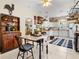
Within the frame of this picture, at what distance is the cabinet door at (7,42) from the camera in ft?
13.9

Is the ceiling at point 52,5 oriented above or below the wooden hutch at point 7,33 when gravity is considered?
above

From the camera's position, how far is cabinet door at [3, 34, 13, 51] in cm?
424

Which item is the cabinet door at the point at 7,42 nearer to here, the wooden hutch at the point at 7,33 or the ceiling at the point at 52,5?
the wooden hutch at the point at 7,33

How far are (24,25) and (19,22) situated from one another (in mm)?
715

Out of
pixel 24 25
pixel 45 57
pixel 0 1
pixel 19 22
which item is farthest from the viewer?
pixel 24 25

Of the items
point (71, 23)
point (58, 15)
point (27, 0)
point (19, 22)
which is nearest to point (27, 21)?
point (19, 22)

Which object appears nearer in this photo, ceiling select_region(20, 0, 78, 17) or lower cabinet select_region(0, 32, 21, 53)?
lower cabinet select_region(0, 32, 21, 53)

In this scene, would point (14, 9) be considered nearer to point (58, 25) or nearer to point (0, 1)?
point (0, 1)

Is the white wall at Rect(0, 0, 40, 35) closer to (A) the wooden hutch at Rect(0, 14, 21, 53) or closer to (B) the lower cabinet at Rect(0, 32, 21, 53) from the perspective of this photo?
(A) the wooden hutch at Rect(0, 14, 21, 53)

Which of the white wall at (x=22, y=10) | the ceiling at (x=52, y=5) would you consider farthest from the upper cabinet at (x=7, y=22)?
the ceiling at (x=52, y=5)

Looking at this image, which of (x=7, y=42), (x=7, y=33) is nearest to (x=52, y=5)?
(x=7, y=33)

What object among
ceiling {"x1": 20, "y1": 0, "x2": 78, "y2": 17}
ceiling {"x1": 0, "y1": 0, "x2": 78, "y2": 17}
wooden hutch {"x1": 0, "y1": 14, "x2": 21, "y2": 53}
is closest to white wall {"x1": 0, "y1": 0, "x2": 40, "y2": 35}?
ceiling {"x1": 0, "y1": 0, "x2": 78, "y2": 17}

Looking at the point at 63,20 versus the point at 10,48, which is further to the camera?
the point at 63,20

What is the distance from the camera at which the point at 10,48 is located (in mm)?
4547
